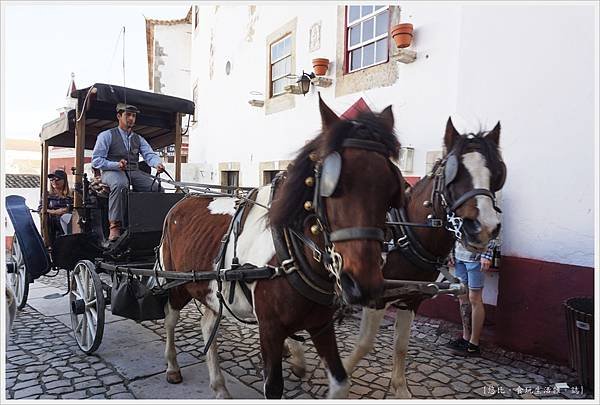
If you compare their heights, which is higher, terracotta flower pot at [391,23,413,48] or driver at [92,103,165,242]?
terracotta flower pot at [391,23,413,48]

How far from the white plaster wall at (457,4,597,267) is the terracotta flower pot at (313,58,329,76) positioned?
92.3 inches

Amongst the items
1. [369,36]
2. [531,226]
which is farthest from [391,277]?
[369,36]

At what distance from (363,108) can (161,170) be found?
276 centimetres

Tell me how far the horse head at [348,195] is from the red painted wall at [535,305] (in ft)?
9.30

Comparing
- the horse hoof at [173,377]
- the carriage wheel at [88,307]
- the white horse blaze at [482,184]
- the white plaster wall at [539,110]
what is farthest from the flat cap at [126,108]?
the white plaster wall at [539,110]

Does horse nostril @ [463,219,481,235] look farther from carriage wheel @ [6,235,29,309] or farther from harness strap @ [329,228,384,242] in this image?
carriage wheel @ [6,235,29,309]

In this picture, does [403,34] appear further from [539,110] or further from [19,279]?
[19,279]

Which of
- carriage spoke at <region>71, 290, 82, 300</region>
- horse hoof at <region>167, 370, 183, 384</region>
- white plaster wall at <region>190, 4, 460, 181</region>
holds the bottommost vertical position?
horse hoof at <region>167, 370, 183, 384</region>

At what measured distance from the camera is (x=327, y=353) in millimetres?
2268

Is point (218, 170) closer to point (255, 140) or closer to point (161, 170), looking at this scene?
point (255, 140)

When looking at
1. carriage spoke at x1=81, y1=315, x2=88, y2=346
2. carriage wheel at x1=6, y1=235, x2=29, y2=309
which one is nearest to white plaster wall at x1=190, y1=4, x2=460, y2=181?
carriage spoke at x1=81, y1=315, x2=88, y2=346

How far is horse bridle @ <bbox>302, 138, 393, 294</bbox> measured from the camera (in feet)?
5.47

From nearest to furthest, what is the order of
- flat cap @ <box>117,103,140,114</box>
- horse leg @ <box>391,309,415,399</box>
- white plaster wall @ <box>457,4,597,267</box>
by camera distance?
horse leg @ <box>391,309,415,399</box> < white plaster wall @ <box>457,4,597,267</box> < flat cap @ <box>117,103,140,114</box>

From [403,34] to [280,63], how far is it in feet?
12.0
